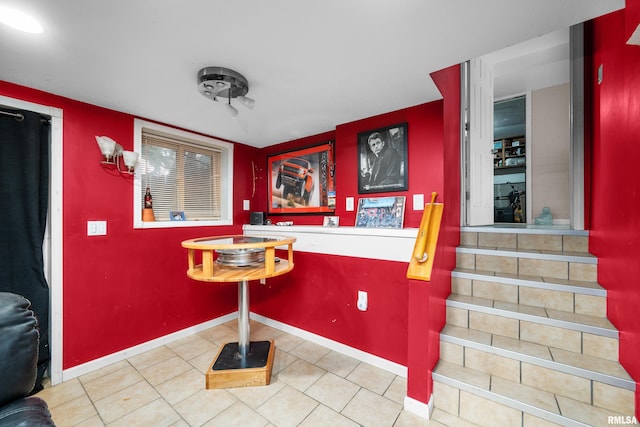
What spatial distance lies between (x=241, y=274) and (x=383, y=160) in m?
1.63

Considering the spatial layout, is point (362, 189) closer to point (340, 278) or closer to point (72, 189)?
point (340, 278)

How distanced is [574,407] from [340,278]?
161cm

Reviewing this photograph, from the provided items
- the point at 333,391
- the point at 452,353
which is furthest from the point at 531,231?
the point at 333,391

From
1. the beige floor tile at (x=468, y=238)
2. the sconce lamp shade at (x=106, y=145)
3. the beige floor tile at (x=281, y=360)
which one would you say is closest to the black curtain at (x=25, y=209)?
the sconce lamp shade at (x=106, y=145)

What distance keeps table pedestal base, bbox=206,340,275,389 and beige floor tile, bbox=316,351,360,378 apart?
0.48 m

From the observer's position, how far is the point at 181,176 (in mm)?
2865

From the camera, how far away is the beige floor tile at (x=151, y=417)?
1.56 m

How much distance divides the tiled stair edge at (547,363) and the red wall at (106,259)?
2606 mm

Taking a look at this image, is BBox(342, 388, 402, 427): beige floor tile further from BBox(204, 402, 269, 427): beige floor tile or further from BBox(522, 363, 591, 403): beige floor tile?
BBox(522, 363, 591, 403): beige floor tile

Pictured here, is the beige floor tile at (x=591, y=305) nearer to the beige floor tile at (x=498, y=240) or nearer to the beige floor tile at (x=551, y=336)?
the beige floor tile at (x=551, y=336)

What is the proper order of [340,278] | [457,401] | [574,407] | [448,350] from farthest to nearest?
1. [340,278]
2. [448,350]
3. [457,401]
4. [574,407]

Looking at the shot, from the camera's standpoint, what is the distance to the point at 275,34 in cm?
131

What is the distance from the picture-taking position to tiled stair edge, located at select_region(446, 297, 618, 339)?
1.40 m

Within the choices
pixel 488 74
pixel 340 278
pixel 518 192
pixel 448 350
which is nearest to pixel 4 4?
pixel 340 278
